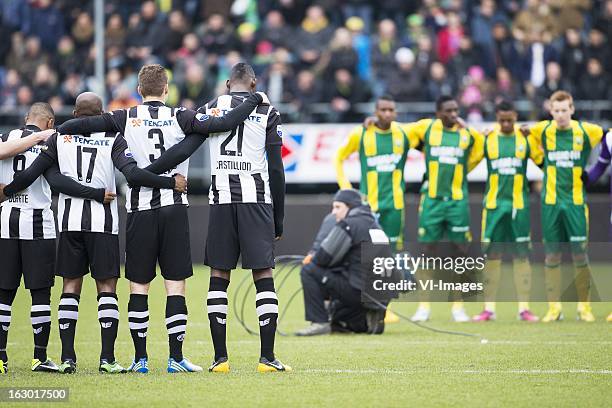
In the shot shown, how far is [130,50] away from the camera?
25.4 m

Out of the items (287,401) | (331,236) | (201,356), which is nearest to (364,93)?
(331,236)

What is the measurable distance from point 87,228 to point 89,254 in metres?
0.23

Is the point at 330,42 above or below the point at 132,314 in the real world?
above

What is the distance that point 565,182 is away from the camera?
48.2 feet

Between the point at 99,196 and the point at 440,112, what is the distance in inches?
248

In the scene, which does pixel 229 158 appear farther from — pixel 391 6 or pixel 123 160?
pixel 391 6

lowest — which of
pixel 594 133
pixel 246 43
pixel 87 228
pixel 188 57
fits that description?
pixel 87 228

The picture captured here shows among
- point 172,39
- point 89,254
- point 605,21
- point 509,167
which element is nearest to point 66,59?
point 172,39

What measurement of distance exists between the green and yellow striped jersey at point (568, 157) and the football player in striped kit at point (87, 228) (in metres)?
6.41

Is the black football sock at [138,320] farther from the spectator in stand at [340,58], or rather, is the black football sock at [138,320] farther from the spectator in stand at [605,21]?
the spectator in stand at [605,21]

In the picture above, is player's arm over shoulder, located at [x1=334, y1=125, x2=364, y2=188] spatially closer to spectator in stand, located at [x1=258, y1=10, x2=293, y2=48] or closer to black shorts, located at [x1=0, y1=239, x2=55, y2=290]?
black shorts, located at [x1=0, y1=239, x2=55, y2=290]

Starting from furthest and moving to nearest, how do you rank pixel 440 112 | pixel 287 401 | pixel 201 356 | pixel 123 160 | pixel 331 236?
1. pixel 440 112
2. pixel 331 236
3. pixel 201 356
4. pixel 123 160
5. pixel 287 401

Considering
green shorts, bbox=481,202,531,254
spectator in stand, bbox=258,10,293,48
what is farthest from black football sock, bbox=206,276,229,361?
spectator in stand, bbox=258,10,293,48

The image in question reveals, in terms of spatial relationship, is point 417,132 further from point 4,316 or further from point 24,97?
point 24,97
